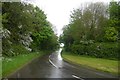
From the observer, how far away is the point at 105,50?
4119 cm

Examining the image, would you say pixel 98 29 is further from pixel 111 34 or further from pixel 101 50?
pixel 101 50

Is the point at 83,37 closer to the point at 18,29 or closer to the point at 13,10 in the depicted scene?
the point at 18,29

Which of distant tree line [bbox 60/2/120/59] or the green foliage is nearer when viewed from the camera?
distant tree line [bbox 60/2/120/59]

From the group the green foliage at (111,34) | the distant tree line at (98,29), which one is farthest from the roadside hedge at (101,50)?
the green foliage at (111,34)

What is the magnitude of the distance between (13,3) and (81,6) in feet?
130

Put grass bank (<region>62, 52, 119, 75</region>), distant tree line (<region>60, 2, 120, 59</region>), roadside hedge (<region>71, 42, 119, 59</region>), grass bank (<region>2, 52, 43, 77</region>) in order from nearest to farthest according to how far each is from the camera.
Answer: grass bank (<region>2, 52, 43, 77</region>), grass bank (<region>62, 52, 119, 75</region>), roadside hedge (<region>71, 42, 119, 59</region>), distant tree line (<region>60, 2, 120, 59</region>)

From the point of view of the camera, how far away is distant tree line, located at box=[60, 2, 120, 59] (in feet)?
145

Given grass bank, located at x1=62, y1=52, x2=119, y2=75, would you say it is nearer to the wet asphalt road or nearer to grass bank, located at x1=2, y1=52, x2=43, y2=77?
the wet asphalt road

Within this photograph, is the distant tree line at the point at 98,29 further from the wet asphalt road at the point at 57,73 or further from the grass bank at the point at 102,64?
the wet asphalt road at the point at 57,73

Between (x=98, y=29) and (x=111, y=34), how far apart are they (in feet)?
20.4

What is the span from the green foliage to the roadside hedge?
279 cm

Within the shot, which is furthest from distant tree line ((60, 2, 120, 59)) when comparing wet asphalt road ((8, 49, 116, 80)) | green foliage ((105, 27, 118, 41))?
wet asphalt road ((8, 49, 116, 80))

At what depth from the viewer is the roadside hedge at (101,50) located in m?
39.6

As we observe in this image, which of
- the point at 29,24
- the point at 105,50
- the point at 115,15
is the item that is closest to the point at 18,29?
the point at 29,24
